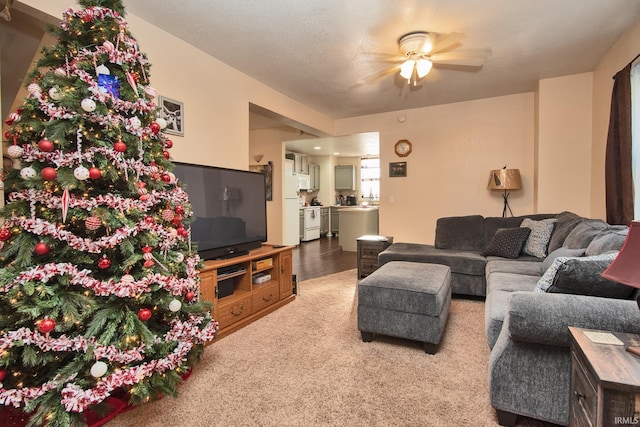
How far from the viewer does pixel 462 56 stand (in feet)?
9.09

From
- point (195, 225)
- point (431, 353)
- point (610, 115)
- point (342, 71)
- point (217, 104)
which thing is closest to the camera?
point (431, 353)

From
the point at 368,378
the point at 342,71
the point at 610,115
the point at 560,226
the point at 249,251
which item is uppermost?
the point at 342,71

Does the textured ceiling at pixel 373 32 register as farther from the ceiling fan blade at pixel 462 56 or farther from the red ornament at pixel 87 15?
the red ornament at pixel 87 15

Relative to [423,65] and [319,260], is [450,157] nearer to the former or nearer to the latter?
[423,65]

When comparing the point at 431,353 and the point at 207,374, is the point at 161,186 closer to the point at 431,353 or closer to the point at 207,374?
the point at 207,374

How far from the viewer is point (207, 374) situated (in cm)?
191

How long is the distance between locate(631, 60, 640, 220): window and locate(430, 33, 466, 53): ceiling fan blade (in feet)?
4.33

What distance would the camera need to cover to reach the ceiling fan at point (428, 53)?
2.50 meters

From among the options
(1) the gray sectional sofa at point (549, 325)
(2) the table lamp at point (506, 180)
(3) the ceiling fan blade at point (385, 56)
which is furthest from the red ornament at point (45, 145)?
(2) the table lamp at point (506, 180)

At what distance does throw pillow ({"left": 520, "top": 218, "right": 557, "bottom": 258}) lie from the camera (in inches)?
124

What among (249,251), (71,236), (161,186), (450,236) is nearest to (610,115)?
(450,236)

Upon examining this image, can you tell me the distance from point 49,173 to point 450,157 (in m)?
4.48

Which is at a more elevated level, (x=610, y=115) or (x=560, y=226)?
(x=610, y=115)

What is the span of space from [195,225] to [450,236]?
295cm
